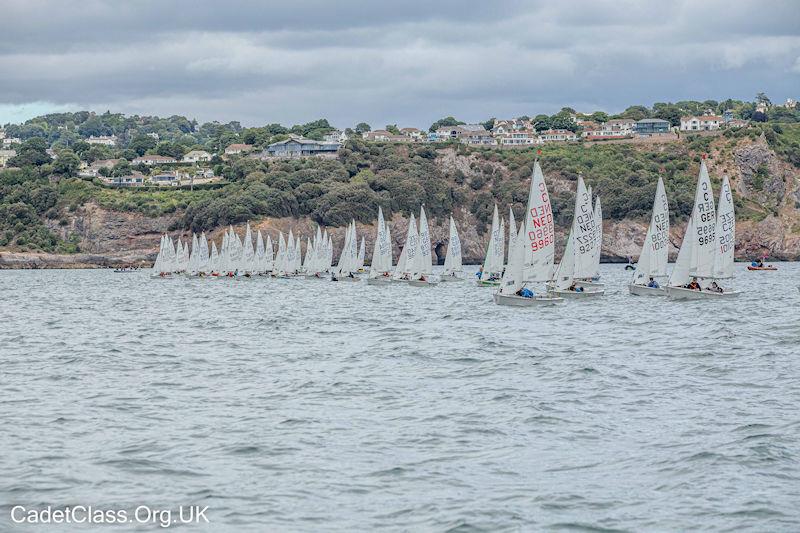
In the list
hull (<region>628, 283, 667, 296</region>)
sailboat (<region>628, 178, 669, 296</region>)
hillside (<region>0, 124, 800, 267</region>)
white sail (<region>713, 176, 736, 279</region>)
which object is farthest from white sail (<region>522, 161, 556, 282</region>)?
hillside (<region>0, 124, 800, 267</region>)

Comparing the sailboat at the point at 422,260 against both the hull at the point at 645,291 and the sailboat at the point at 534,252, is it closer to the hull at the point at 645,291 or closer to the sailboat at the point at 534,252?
the hull at the point at 645,291

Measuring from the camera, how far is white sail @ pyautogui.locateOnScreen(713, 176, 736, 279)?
57531mm

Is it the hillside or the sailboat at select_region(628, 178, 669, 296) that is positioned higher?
the hillside

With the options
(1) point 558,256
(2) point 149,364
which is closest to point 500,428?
(2) point 149,364

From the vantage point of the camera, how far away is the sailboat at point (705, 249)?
5712cm

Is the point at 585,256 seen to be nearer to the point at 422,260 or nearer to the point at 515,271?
the point at 515,271

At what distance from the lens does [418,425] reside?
936 inches

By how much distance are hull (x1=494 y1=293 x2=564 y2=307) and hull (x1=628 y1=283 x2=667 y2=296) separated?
8.51 meters

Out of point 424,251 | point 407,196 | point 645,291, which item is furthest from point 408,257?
point 407,196

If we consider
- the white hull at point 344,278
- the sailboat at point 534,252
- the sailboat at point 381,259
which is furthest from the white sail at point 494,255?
the sailboat at point 534,252

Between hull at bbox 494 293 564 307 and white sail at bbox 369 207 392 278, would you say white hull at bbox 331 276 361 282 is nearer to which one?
white sail at bbox 369 207 392 278

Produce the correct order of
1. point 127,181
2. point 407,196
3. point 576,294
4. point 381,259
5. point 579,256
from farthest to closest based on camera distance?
point 127,181 < point 407,196 < point 381,259 < point 579,256 < point 576,294

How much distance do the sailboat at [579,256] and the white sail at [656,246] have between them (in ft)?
9.56

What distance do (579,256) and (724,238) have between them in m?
8.33
